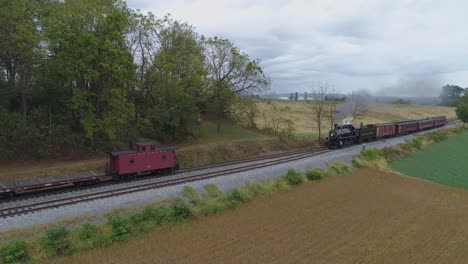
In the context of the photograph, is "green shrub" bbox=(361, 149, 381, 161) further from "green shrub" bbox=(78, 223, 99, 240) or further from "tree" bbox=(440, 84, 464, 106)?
"tree" bbox=(440, 84, 464, 106)

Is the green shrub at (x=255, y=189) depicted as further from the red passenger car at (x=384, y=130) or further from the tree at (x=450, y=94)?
the tree at (x=450, y=94)

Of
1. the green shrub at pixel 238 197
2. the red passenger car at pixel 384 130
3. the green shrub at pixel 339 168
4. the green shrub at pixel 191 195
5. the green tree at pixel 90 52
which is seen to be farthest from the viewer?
the red passenger car at pixel 384 130

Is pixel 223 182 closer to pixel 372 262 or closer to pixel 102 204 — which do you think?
pixel 102 204

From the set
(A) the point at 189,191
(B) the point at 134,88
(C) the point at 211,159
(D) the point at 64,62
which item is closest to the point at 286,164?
(C) the point at 211,159

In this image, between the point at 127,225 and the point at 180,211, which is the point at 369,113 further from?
the point at 127,225

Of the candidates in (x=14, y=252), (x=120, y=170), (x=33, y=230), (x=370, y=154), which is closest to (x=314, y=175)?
(x=370, y=154)

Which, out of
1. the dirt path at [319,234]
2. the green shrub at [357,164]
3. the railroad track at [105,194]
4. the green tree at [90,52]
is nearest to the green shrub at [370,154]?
the green shrub at [357,164]
